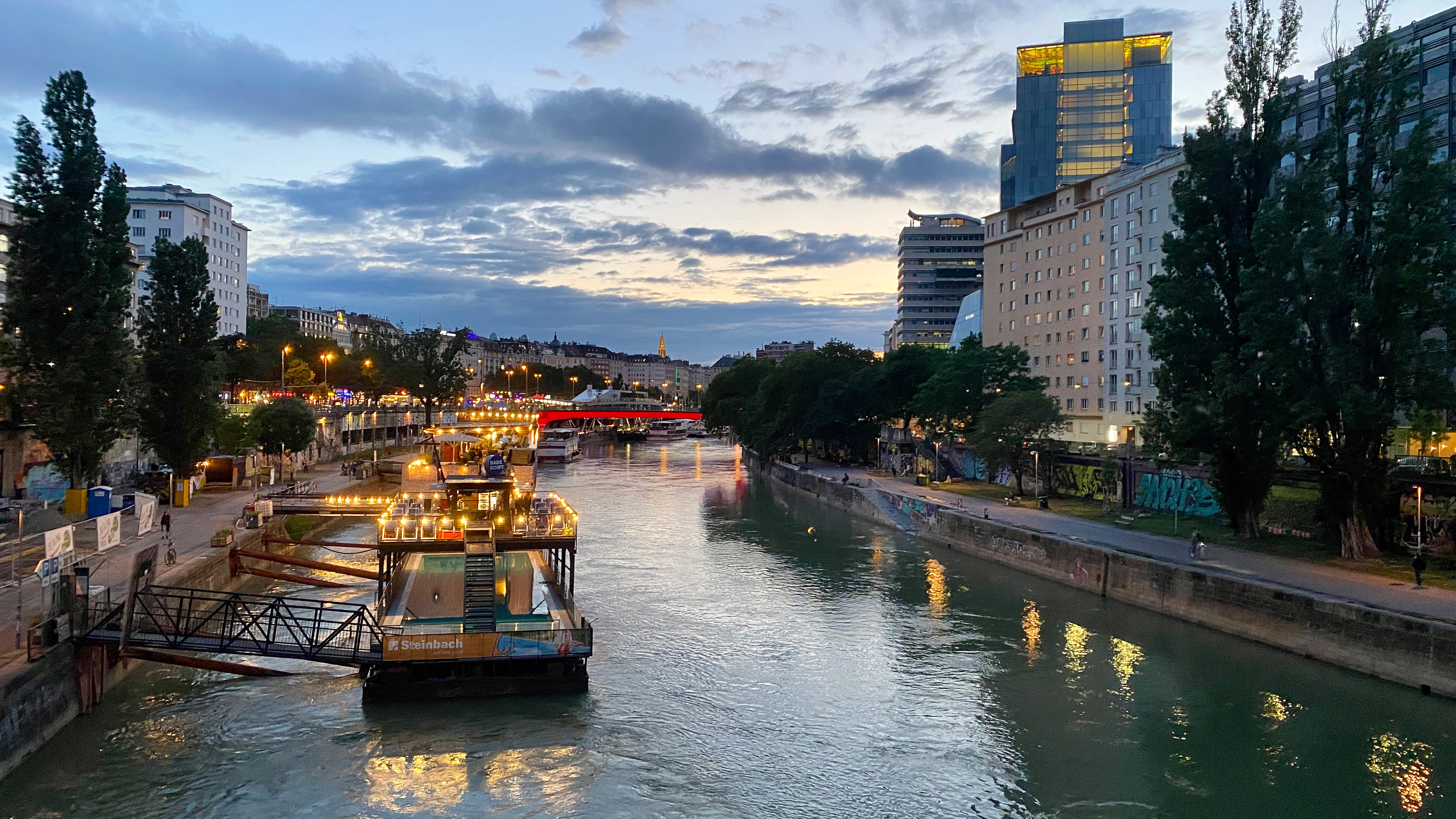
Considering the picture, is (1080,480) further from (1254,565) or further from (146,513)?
(146,513)

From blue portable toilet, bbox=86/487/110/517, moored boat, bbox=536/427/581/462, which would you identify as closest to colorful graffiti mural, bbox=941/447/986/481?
moored boat, bbox=536/427/581/462

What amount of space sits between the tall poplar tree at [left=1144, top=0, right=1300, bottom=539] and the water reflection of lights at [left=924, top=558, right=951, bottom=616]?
10633 millimetres

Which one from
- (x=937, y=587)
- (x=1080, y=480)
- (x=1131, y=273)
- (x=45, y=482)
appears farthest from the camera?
(x=1131, y=273)

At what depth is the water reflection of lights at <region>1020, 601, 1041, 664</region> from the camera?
91.0ft

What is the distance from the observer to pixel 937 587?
37.7 meters

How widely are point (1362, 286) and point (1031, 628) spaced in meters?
15.5

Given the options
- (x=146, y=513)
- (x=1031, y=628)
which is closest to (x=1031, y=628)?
(x=1031, y=628)

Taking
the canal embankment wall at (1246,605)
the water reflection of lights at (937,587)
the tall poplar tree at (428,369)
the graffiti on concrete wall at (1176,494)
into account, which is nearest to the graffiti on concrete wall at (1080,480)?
the graffiti on concrete wall at (1176,494)

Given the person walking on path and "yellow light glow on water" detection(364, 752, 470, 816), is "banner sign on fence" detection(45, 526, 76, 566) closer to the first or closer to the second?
"yellow light glow on water" detection(364, 752, 470, 816)

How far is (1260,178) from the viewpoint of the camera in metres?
36.5

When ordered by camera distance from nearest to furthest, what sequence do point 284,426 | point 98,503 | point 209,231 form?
1. point 98,503
2. point 284,426
3. point 209,231

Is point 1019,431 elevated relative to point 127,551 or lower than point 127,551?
elevated

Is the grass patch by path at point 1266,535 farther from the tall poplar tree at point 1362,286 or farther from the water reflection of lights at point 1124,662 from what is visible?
the water reflection of lights at point 1124,662

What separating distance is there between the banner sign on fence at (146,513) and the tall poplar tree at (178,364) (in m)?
12.2
